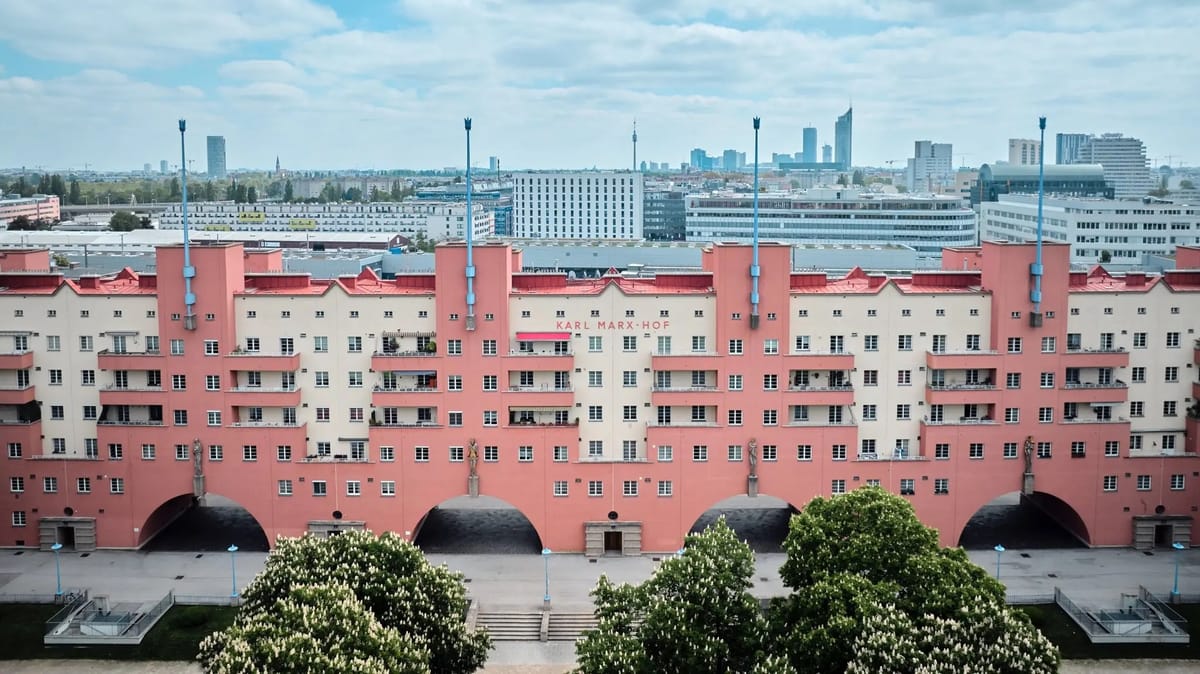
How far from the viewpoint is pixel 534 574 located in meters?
57.5

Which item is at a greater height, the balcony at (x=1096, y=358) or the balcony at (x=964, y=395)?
the balcony at (x=1096, y=358)

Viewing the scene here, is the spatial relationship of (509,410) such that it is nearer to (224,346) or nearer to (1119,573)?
(224,346)

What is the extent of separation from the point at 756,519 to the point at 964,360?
15078 millimetres

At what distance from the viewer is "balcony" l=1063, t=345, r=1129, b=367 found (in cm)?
5884

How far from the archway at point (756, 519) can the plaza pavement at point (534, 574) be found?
203 centimetres

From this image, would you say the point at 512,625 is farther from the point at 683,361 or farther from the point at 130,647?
the point at 130,647

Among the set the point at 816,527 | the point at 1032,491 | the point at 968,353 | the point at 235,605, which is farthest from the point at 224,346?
the point at 1032,491

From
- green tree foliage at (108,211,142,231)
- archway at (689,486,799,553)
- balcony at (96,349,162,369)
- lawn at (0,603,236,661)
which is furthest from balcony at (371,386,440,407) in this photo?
green tree foliage at (108,211,142,231)

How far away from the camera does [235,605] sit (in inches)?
2120

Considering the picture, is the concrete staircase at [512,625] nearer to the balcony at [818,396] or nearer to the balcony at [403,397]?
the balcony at [403,397]

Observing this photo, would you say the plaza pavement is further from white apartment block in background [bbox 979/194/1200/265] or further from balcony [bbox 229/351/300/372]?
white apartment block in background [bbox 979/194/1200/265]

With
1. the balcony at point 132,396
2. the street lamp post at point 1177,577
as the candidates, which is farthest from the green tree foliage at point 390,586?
the street lamp post at point 1177,577

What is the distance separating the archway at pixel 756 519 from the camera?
61756 mm

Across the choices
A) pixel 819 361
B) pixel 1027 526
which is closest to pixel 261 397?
pixel 819 361
